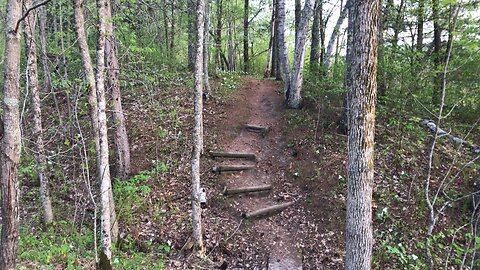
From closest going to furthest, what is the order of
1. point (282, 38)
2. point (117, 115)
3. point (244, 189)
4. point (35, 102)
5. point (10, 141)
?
point (10, 141) → point (35, 102) → point (117, 115) → point (244, 189) → point (282, 38)

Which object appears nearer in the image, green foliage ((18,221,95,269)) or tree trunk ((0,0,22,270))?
tree trunk ((0,0,22,270))

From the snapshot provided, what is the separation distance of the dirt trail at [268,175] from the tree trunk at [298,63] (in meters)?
0.64

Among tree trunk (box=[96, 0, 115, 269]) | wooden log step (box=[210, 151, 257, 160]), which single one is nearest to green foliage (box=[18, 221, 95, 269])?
tree trunk (box=[96, 0, 115, 269])

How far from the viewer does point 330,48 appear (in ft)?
35.4

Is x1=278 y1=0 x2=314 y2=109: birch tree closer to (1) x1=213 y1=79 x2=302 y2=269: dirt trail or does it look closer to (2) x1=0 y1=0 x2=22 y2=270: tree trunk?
(1) x1=213 y1=79 x2=302 y2=269: dirt trail

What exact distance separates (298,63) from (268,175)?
12.4 feet

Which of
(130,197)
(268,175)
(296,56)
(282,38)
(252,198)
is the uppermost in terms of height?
(282,38)

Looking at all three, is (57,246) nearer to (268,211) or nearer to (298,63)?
(268,211)

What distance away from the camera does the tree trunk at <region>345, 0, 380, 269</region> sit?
419 cm

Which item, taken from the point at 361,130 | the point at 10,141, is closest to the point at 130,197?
the point at 10,141

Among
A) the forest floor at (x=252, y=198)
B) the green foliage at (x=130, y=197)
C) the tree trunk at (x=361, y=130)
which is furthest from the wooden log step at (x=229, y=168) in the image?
the tree trunk at (x=361, y=130)

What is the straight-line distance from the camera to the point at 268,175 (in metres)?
8.21

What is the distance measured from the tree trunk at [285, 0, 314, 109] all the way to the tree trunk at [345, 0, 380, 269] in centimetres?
526

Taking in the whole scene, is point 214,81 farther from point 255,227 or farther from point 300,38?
point 255,227
